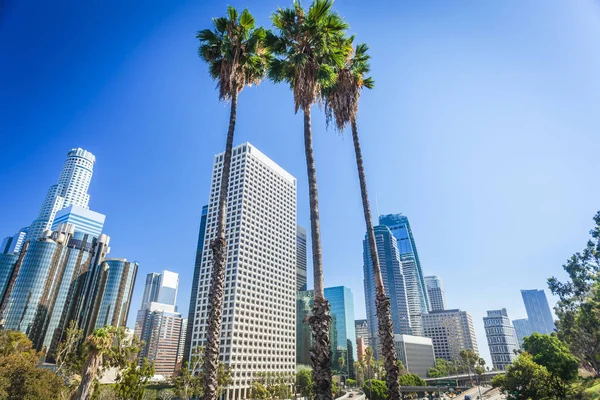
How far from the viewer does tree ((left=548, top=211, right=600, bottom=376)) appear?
108 ft

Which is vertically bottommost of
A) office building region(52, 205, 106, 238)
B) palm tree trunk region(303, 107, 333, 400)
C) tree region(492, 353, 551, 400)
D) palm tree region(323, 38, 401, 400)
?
tree region(492, 353, 551, 400)

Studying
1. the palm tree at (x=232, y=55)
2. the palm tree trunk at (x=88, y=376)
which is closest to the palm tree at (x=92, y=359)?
the palm tree trunk at (x=88, y=376)

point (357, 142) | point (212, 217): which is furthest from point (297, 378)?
point (357, 142)

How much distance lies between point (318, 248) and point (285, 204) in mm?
129970

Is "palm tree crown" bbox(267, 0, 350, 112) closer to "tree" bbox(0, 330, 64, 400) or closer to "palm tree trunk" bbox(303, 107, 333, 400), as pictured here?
"palm tree trunk" bbox(303, 107, 333, 400)

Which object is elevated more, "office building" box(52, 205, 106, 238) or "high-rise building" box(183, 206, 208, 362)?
"office building" box(52, 205, 106, 238)

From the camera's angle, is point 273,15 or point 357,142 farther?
point 357,142

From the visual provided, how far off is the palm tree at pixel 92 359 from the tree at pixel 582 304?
44.0 meters

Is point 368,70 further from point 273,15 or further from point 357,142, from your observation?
point 273,15

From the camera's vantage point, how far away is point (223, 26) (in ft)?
61.9

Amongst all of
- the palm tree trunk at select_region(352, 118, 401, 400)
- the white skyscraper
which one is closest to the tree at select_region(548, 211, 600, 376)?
the palm tree trunk at select_region(352, 118, 401, 400)

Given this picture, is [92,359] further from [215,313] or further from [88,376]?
[215,313]

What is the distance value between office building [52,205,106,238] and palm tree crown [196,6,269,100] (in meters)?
189

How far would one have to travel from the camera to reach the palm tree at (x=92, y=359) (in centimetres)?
Answer: 1845
